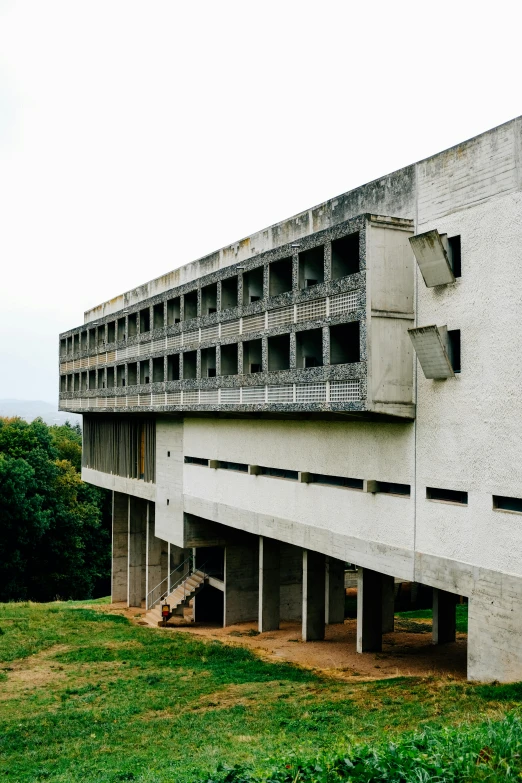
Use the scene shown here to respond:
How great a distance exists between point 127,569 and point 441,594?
78.1 ft

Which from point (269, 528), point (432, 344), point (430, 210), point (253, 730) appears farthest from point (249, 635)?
point (430, 210)

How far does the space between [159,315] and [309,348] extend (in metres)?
12.6

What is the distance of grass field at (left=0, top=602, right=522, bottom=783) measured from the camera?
13.2 metres

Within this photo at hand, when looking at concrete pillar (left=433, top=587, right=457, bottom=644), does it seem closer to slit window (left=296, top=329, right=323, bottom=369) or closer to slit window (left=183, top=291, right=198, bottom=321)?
slit window (left=296, top=329, right=323, bottom=369)

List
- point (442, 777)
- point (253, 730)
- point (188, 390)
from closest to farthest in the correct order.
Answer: point (442, 777), point (253, 730), point (188, 390)

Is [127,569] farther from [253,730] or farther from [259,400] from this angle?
[253,730]

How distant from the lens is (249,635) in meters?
29.8

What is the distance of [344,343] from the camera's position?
20.8 m

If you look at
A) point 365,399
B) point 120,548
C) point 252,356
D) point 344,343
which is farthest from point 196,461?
point 120,548

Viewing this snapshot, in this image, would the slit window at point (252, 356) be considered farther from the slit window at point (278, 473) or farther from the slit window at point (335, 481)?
the slit window at point (335, 481)

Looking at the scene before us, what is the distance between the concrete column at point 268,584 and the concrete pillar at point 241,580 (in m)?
2.99

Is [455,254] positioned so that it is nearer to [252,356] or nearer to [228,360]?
[252,356]

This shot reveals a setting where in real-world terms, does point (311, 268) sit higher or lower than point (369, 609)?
higher

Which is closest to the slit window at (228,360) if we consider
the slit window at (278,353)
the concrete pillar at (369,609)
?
the slit window at (278,353)
